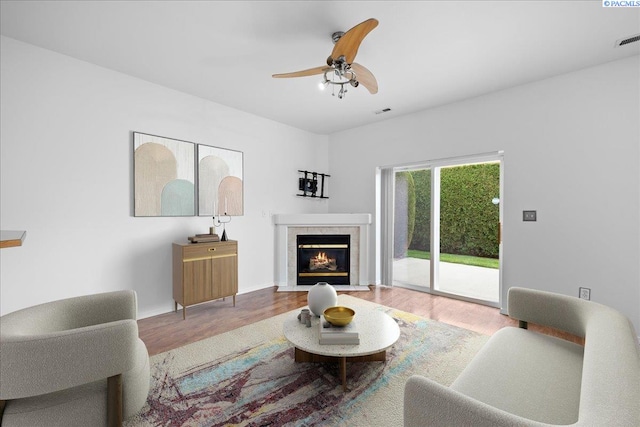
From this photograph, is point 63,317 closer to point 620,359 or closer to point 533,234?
point 620,359

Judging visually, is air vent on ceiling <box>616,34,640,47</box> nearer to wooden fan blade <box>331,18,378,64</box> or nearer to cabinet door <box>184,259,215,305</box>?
wooden fan blade <box>331,18,378,64</box>

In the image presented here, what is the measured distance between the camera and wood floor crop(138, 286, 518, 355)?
9.37ft

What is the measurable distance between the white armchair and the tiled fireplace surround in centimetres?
305

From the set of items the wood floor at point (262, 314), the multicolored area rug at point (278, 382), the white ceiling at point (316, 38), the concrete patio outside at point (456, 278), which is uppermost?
the white ceiling at point (316, 38)

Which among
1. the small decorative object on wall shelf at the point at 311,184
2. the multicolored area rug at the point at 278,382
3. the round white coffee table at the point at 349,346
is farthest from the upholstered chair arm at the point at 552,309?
the small decorative object on wall shelf at the point at 311,184

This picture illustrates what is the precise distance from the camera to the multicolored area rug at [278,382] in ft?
5.59

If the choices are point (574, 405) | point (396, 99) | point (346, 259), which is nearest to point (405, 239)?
point (346, 259)

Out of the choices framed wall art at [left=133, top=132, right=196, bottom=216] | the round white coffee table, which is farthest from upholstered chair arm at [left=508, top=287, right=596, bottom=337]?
framed wall art at [left=133, top=132, right=196, bottom=216]

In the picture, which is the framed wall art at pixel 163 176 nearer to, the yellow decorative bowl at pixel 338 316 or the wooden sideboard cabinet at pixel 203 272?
the wooden sideboard cabinet at pixel 203 272

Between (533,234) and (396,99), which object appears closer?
(533,234)

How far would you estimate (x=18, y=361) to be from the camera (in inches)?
47.4

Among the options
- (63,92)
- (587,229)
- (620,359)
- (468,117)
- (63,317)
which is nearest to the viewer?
(620,359)

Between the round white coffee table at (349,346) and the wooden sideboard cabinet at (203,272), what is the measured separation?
1479 millimetres

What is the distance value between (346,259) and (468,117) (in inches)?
108
